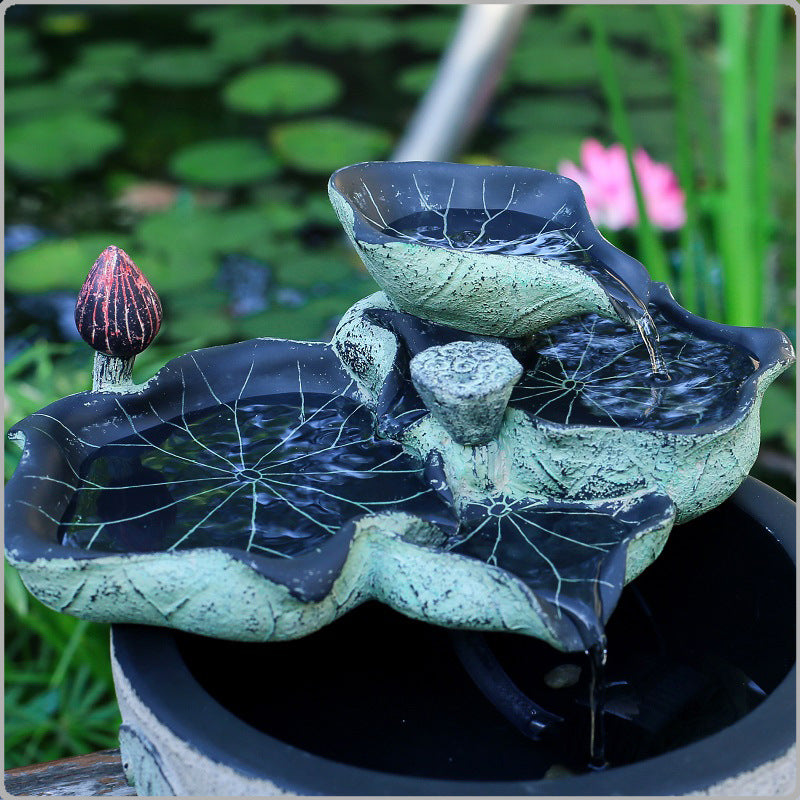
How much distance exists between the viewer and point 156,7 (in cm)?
459

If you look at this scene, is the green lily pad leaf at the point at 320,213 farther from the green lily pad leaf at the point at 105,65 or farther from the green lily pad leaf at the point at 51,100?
the green lily pad leaf at the point at 105,65

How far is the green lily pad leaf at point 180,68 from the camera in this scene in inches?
150

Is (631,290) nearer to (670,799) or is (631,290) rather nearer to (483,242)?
(483,242)

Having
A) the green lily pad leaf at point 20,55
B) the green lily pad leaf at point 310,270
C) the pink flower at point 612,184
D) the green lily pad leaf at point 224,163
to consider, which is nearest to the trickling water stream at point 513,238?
the pink flower at point 612,184

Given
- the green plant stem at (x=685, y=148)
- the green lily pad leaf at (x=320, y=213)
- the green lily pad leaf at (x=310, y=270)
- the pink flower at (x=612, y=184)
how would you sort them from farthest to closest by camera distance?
the green lily pad leaf at (x=320, y=213) → the green lily pad leaf at (x=310, y=270) → the pink flower at (x=612, y=184) → the green plant stem at (x=685, y=148)

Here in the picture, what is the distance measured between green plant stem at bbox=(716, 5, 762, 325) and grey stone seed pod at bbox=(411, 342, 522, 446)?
2.98 feet

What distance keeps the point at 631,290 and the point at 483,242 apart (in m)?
0.19

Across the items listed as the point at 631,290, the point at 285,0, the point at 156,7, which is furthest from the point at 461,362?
the point at 156,7

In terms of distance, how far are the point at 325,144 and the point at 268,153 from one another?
0.69 feet

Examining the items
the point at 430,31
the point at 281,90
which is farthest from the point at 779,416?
the point at 430,31

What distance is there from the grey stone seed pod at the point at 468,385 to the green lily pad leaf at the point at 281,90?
2759 mm

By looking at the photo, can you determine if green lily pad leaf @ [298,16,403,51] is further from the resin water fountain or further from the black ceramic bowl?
the black ceramic bowl

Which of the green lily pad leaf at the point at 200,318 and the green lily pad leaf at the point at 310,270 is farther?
the green lily pad leaf at the point at 310,270

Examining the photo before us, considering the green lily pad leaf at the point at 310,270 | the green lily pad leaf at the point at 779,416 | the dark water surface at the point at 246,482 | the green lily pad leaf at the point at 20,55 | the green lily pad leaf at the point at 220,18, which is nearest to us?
the dark water surface at the point at 246,482
